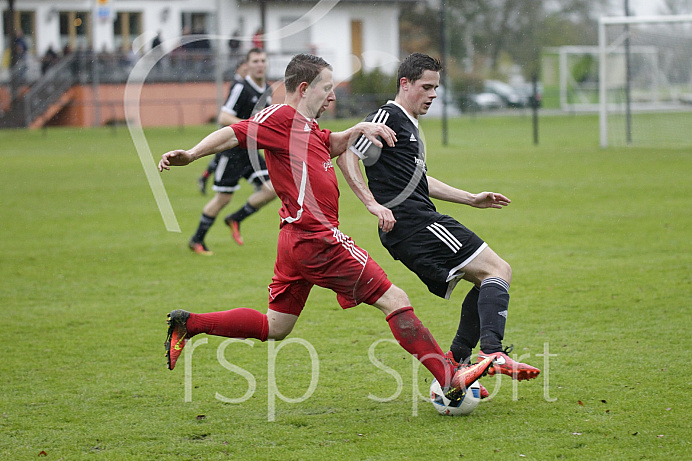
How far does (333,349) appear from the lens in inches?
218

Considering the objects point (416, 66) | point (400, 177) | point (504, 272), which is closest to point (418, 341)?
point (504, 272)

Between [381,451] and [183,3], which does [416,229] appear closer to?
[381,451]

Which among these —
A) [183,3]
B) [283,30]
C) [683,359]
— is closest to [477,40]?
[283,30]

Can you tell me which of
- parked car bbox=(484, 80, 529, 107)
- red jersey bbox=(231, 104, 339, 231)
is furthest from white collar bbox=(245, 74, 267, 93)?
parked car bbox=(484, 80, 529, 107)

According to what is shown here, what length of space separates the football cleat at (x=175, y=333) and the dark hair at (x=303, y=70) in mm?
1351

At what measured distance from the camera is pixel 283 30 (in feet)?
130

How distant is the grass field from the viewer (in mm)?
4000

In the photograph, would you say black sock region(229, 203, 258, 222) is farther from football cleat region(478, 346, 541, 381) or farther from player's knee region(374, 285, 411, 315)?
football cleat region(478, 346, 541, 381)

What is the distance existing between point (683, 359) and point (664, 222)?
560 cm

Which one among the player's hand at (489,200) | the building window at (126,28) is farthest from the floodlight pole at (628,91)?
the building window at (126,28)

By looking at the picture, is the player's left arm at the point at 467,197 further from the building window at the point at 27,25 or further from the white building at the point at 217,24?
the building window at the point at 27,25

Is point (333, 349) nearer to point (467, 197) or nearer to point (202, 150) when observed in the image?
point (467, 197)

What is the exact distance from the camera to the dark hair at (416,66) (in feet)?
14.8

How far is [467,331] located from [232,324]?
4.36 ft
